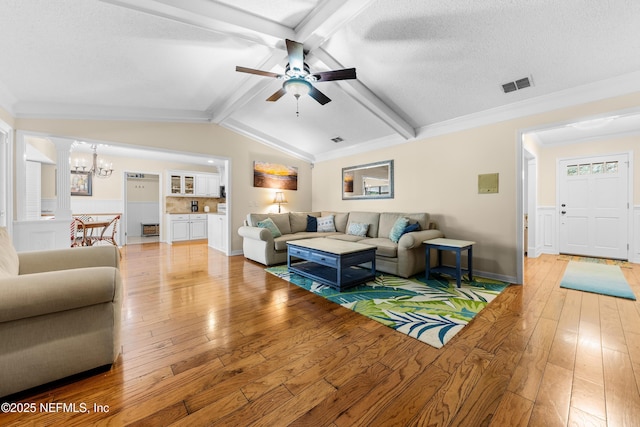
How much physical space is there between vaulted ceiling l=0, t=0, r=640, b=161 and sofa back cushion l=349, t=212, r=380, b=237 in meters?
1.70

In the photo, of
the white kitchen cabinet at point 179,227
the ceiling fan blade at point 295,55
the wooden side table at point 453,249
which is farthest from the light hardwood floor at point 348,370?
the white kitchen cabinet at point 179,227

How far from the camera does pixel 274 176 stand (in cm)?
617

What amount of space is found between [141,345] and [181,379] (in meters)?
0.64

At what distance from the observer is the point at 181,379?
5.12ft

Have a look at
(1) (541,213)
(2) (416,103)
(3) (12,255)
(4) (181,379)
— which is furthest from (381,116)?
(1) (541,213)

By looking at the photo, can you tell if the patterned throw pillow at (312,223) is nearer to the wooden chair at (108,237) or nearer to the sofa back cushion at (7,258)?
the wooden chair at (108,237)

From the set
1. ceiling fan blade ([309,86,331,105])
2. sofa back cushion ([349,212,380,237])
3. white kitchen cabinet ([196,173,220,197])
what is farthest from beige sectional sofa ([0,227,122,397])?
white kitchen cabinet ([196,173,220,197])

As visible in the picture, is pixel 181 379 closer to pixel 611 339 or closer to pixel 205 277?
pixel 205 277

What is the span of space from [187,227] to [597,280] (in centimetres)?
873

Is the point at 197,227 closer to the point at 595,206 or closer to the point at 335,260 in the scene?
the point at 335,260

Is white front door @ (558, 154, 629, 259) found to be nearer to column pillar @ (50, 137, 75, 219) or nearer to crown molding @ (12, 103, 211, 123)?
crown molding @ (12, 103, 211, 123)

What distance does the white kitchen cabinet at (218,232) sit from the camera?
5.73 meters

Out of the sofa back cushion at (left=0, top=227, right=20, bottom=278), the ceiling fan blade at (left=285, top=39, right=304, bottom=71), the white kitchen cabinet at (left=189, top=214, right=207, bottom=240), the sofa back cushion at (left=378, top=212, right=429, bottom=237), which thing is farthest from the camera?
the white kitchen cabinet at (left=189, top=214, right=207, bottom=240)

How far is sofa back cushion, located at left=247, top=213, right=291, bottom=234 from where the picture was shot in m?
5.04
